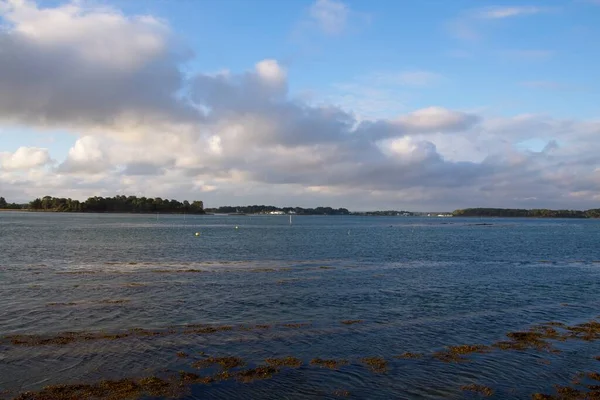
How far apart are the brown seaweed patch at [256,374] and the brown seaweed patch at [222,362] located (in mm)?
734

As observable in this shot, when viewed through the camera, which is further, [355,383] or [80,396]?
[355,383]

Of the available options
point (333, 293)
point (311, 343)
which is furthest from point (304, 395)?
point (333, 293)

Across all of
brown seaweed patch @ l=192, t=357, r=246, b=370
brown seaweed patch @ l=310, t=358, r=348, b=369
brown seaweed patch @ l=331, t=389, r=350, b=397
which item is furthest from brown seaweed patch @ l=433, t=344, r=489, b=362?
brown seaweed patch @ l=192, t=357, r=246, b=370

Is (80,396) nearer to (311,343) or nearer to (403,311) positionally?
(311,343)

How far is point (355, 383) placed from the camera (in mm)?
15938

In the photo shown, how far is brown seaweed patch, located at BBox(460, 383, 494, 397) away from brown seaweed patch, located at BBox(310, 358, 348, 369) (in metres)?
4.42

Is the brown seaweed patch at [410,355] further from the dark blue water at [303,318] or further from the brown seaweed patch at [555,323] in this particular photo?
the brown seaweed patch at [555,323]

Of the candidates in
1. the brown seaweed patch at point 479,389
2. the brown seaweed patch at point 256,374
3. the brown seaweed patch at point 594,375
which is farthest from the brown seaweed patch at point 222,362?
the brown seaweed patch at point 594,375

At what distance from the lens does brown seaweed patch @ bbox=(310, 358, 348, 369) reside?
17525mm

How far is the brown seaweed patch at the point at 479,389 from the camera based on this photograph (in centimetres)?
1529

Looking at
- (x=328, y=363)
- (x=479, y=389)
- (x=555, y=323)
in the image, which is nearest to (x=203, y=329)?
(x=328, y=363)

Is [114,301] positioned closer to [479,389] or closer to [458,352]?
[458,352]

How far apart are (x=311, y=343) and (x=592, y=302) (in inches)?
877

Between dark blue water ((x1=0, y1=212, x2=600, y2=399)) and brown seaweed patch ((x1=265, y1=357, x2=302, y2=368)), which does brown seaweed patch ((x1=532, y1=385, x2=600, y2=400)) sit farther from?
brown seaweed patch ((x1=265, y1=357, x2=302, y2=368))
